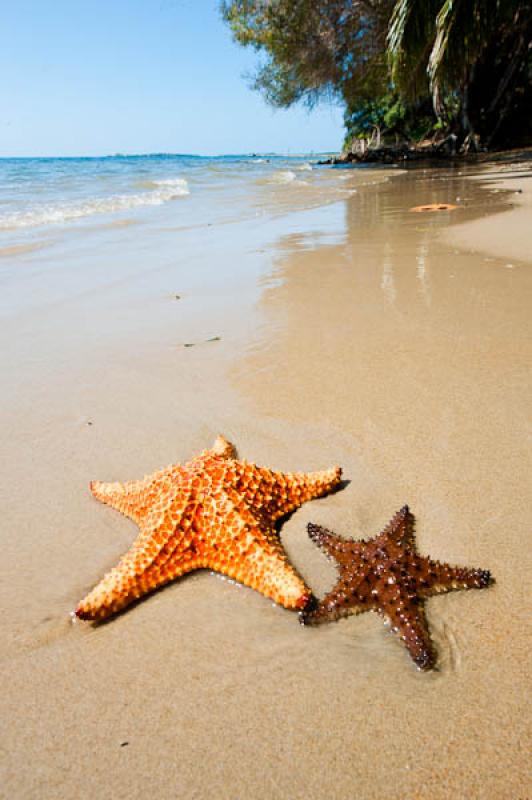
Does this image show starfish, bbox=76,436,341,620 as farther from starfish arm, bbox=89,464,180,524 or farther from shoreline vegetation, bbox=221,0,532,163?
shoreline vegetation, bbox=221,0,532,163

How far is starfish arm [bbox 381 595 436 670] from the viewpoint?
196cm

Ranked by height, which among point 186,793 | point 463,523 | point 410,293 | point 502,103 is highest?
point 502,103

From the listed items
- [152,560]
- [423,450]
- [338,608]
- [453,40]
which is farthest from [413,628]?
[453,40]

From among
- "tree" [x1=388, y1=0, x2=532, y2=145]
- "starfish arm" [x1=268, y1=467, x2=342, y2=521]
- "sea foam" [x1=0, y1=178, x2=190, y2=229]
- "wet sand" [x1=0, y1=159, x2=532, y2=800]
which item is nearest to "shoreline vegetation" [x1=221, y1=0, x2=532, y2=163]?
"tree" [x1=388, y1=0, x2=532, y2=145]

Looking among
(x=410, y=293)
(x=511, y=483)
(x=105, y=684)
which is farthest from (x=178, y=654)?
(x=410, y=293)

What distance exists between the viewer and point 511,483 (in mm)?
2881

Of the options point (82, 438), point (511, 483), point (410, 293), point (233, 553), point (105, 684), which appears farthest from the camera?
point (410, 293)

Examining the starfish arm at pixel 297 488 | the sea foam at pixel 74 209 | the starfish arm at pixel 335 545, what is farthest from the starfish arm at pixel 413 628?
the sea foam at pixel 74 209

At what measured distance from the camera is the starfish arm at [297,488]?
2750mm

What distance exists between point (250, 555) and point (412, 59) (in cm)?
2190

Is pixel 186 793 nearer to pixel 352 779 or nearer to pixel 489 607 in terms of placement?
pixel 352 779

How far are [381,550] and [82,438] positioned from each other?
229 cm

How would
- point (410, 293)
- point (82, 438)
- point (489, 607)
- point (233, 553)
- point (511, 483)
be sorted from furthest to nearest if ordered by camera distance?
point (410, 293) → point (82, 438) → point (511, 483) → point (233, 553) → point (489, 607)

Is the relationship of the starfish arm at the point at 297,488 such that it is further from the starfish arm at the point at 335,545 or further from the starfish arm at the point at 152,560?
the starfish arm at the point at 152,560
